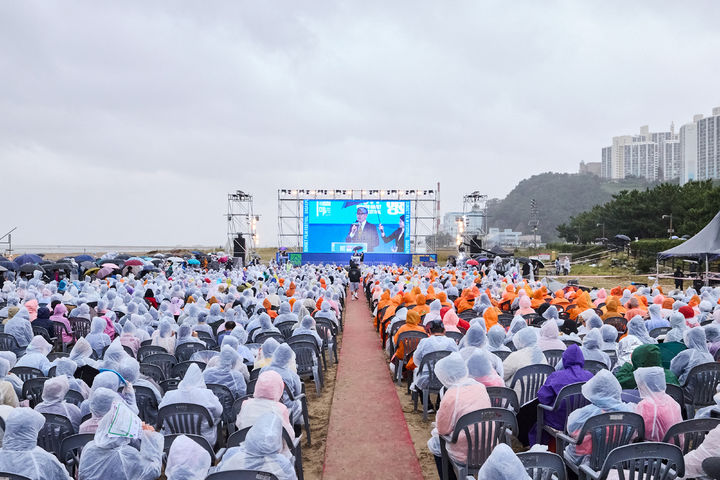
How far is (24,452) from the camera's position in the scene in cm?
278

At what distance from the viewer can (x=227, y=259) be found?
90.8ft

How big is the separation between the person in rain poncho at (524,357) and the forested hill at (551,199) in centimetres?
9498

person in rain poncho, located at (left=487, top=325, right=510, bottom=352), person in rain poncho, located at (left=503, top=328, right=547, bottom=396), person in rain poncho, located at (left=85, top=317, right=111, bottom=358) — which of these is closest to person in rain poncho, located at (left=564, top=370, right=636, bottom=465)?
person in rain poncho, located at (left=503, top=328, right=547, bottom=396)

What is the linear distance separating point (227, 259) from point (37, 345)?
22380mm

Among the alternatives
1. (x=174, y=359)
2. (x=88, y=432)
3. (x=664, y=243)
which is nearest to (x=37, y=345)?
(x=174, y=359)

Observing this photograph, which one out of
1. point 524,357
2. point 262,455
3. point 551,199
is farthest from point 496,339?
point 551,199

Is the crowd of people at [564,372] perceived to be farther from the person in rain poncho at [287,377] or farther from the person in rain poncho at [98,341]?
the person in rain poncho at [98,341]

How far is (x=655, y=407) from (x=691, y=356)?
1710 millimetres

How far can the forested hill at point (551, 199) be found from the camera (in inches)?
3866

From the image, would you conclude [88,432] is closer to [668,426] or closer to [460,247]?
[668,426]

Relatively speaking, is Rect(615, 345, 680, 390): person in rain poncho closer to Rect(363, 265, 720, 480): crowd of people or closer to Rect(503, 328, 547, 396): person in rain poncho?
Rect(363, 265, 720, 480): crowd of people

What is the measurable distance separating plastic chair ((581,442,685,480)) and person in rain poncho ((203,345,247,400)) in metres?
3.00

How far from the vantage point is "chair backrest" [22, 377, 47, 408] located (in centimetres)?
449

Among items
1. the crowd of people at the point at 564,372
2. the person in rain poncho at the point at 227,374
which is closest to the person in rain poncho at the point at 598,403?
the crowd of people at the point at 564,372
